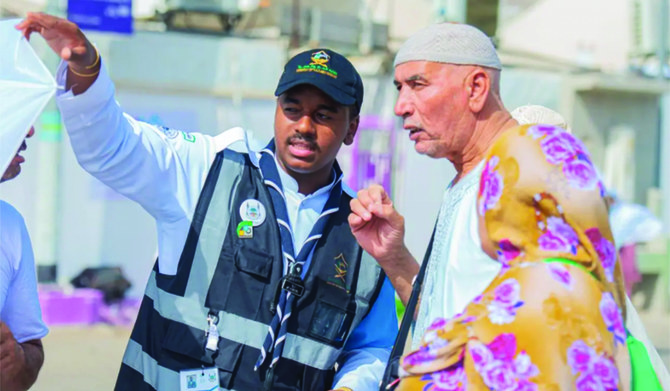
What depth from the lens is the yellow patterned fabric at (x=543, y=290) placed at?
218 centimetres

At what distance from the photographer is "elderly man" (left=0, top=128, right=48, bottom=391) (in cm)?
264

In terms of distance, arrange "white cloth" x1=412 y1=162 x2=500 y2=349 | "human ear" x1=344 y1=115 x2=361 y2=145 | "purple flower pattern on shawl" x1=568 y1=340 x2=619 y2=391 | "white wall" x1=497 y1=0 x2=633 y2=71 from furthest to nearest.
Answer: "white wall" x1=497 y1=0 x2=633 y2=71 → "human ear" x1=344 y1=115 x2=361 y2=145 → "white cloth" x1=412 y1=162 x2=500 y2=349 → "purple flower pattern on shawl" x1=568 y1=340 x2=619 y2=391

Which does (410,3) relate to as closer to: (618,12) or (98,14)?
(98,14)

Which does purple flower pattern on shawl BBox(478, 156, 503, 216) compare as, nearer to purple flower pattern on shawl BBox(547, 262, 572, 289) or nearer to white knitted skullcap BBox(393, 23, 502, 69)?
purple flower pattern on shawl BBox(547, 262, 572, 289)

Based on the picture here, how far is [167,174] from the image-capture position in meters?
3.20

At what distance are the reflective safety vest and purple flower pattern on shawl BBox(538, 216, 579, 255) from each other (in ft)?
3.72

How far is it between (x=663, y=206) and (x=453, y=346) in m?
15.0

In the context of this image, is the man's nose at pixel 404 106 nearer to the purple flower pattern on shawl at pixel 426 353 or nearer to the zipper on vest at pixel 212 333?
the purple flower pattern on shawl at pixel 426 353

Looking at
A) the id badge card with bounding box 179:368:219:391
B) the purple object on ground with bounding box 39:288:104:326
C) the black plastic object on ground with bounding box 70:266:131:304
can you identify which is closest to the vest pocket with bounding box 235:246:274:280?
the id badge card with bounding box 179:368:219:391

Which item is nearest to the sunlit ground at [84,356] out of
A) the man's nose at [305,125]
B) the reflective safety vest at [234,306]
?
the reflective safety vest at [234,306]

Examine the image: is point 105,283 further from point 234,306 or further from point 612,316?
Answer: point 612,316

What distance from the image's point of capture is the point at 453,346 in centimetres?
229

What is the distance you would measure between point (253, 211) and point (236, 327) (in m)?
0.38

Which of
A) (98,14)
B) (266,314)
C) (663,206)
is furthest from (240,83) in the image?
(266,314)
